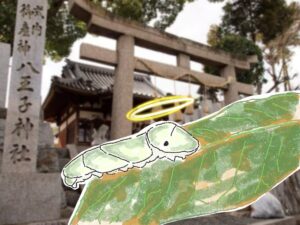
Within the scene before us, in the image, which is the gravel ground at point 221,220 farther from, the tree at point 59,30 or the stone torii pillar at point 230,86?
the tree at point 59,30

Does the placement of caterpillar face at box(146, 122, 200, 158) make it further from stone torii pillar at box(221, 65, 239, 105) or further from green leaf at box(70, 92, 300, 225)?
stone torii pillar at box(221, 65, 239, 105)

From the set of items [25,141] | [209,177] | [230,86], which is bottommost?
[209,177]

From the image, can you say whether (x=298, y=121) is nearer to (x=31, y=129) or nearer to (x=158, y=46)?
(x=31, y=129)

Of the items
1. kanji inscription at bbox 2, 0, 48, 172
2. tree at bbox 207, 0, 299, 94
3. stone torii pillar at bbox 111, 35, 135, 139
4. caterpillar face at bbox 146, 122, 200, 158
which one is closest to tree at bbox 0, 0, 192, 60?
tree at bbox 207, 0, 299, 94

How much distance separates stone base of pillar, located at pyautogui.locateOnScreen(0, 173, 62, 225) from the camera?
15.1 feet

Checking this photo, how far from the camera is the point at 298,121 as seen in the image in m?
2.16

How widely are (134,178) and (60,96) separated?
12799 mm

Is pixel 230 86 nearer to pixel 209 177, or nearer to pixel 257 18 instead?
pixel 209 177

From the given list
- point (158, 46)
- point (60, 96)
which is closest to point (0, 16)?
point (60, 96)

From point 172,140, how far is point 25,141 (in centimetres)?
353

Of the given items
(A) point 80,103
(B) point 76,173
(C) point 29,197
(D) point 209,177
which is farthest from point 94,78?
(D) point 209,177

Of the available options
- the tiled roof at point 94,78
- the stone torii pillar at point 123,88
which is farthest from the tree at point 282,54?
the stone torii pillar at point 123,88

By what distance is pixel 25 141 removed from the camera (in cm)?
494

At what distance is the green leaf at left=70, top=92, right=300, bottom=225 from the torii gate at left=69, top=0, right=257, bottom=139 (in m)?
4.64
